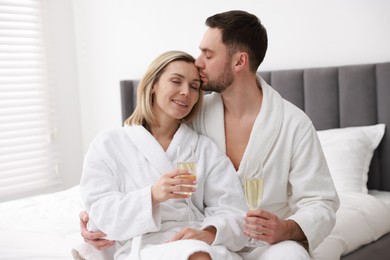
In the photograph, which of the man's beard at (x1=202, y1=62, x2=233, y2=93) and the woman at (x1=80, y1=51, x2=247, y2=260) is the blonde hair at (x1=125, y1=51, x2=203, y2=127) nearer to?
the woman at (x1=80, y1=51, x2=247, y2=260)

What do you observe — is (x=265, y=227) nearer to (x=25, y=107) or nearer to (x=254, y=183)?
(x=254, y=183)

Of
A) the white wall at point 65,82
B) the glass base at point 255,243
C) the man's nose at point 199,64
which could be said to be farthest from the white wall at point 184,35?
the glass base at point 255,243

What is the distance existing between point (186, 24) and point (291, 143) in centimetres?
217

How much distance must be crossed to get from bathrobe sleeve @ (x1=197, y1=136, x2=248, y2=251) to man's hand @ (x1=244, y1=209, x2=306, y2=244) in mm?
72

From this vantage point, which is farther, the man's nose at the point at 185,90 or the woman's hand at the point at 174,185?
the man's nose at the point at 185,90

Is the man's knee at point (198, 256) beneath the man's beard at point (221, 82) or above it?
beneath

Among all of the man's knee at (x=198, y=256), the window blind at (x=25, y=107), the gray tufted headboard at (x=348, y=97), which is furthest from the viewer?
the window blind at (x=25, y=107)

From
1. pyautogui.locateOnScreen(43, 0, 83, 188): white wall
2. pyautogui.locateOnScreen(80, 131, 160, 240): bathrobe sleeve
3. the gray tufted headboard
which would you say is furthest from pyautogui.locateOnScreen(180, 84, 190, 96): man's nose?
pyautogui.locateOnScreen(43, 0, 83, 188): white wall

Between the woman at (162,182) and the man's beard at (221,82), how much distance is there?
46 mm

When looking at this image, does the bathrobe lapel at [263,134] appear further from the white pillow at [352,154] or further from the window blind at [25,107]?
the window blind at [25,107]

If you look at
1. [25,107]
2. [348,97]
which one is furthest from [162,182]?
[25,107]

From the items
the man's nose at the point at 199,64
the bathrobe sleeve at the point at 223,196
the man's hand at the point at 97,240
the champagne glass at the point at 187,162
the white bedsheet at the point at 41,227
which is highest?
the man's nose at the point at 199,64

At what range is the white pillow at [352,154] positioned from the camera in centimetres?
307

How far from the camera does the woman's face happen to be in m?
2.23
